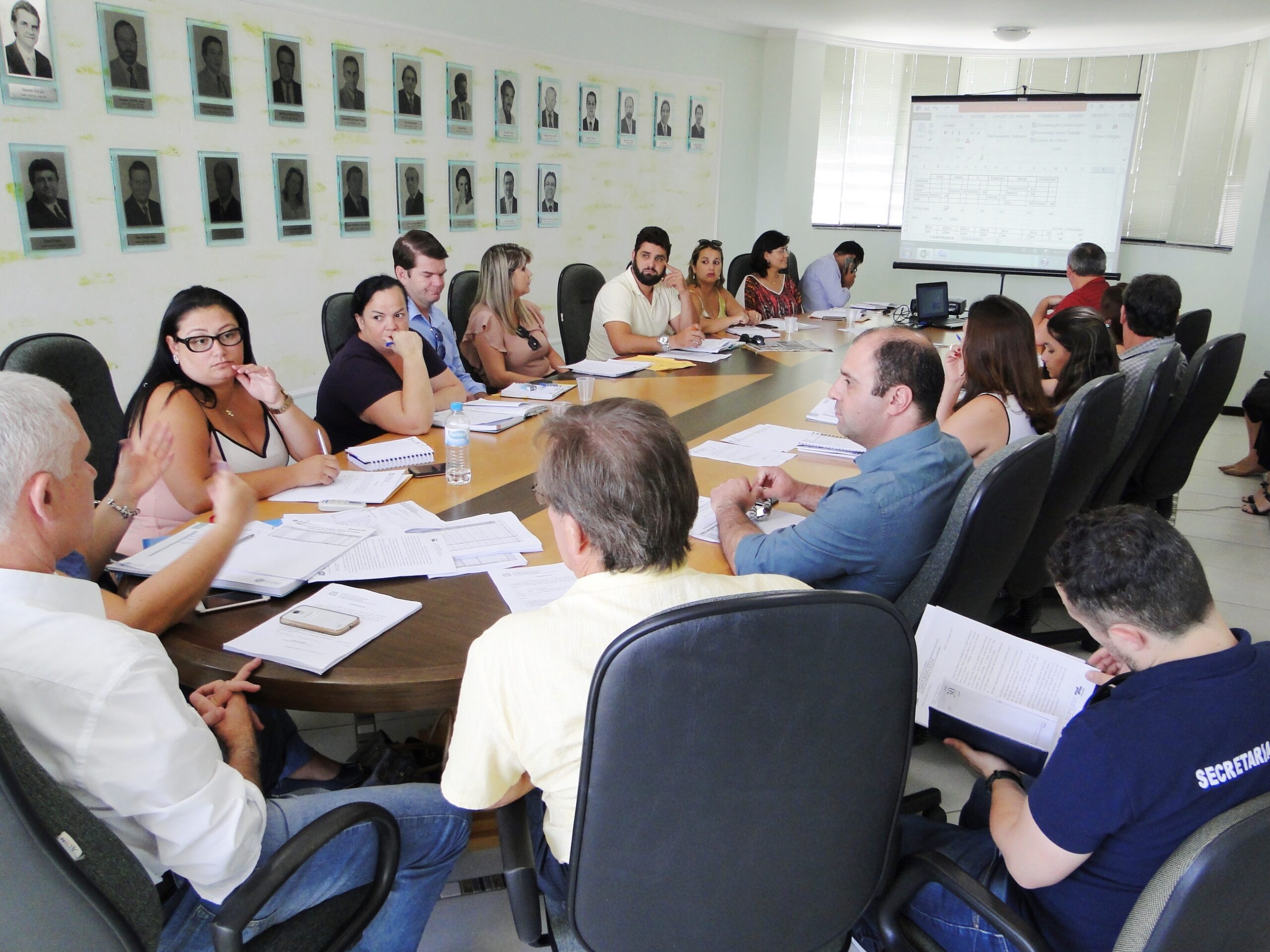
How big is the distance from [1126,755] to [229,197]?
411cm

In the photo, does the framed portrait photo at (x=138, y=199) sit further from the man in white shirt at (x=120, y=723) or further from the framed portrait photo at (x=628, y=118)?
the framed portrait photo at (x=628, y=118)

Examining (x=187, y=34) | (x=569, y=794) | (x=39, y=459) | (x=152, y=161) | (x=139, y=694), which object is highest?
(x=187, y=34)

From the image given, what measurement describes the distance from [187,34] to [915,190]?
6.17 metres

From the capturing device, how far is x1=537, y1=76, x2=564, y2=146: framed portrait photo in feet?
18.5

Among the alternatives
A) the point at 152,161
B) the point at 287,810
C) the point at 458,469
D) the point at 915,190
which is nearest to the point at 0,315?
the point at 152,161

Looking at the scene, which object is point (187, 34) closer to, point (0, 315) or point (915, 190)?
point (0, 315)

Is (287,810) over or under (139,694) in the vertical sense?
under

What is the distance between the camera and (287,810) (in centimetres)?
128

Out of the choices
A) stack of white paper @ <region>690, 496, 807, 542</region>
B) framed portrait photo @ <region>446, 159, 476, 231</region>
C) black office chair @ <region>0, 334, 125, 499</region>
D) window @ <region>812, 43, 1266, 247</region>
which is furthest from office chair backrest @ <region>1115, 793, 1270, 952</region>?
window @ <region>812, 43, 1266, 247</region>

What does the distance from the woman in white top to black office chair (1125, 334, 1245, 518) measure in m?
0.98

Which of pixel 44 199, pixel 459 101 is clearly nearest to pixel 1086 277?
pixel 459 101

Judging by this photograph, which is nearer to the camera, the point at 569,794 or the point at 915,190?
the point at 569,794

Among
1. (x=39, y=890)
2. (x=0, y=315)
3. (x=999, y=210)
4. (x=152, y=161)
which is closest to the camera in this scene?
(x=39, y=890)

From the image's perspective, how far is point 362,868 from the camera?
4.27ft
